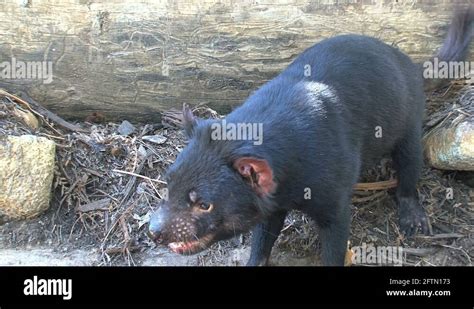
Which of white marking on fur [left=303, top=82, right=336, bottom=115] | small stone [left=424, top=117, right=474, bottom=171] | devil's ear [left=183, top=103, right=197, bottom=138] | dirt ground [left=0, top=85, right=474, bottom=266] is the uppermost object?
white marking on fur [left=303, top=82, right=336, bottom=115]

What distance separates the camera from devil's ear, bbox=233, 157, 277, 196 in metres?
4.70

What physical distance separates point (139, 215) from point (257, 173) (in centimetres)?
159

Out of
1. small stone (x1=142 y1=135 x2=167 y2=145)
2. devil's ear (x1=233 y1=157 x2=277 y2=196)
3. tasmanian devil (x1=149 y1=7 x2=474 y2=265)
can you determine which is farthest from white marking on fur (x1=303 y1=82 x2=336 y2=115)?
small stone (x1=142 y1=135 x2=167 y2=145)

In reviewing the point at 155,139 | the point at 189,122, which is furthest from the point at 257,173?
the point at 155,139

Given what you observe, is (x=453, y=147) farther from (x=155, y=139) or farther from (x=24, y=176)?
(x=24, y=176)

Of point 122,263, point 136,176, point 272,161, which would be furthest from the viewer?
point 136,176

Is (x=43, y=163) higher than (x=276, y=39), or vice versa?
(x=276, y=39)

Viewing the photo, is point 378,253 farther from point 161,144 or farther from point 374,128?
point 161,144

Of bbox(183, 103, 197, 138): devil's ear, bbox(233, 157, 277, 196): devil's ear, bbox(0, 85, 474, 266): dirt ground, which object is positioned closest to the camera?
bbox(233, 157, 277, 196): devil's ear

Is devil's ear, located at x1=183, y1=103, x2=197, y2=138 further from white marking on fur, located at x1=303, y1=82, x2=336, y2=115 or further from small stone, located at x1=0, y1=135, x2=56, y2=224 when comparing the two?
small stone, located at x1=0, y1=135, x2=56, y2=224

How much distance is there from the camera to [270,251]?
570 centimetres

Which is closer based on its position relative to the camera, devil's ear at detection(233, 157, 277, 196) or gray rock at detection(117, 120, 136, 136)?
devil's ear at detection(233, 157, 277, 196)
